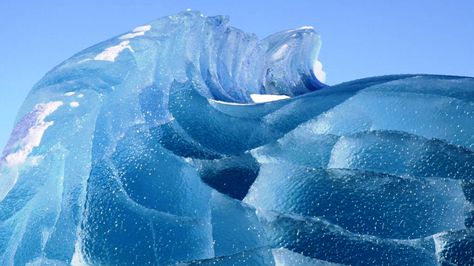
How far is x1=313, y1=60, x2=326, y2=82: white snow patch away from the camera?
2.06m

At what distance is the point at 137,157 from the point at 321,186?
0.30 metres

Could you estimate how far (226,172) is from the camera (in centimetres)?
98

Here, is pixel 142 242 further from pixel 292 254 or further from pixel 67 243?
pixel 292 254

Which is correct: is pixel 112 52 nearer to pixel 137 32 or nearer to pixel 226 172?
pixel 137 32

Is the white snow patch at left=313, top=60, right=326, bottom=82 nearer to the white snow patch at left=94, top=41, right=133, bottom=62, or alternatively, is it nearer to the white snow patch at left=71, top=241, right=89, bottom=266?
the white snow patch at left=94, top=41, right=133, bottom=62

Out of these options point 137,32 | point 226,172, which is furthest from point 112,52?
point 226,172

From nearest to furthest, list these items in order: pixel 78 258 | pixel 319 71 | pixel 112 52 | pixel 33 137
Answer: pixel 78 258, pixel 33 137, pixel 112 52, pixel 319 71

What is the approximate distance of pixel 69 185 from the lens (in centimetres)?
98

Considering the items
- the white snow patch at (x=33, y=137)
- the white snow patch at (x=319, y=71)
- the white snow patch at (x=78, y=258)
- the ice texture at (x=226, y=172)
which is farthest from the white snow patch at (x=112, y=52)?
the white snow patch at (x=319, y=71)

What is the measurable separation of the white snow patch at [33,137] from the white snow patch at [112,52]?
128mm

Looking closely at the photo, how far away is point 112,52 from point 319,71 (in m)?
1.10

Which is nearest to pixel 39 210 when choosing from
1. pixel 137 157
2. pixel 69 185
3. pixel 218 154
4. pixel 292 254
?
pixel 69 185

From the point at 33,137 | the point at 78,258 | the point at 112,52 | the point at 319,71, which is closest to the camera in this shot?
the point at 78,258

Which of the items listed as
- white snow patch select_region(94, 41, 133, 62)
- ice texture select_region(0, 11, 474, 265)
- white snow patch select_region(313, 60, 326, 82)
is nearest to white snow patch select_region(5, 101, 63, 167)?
ice texture select_region(0, 11, 474, 265)
